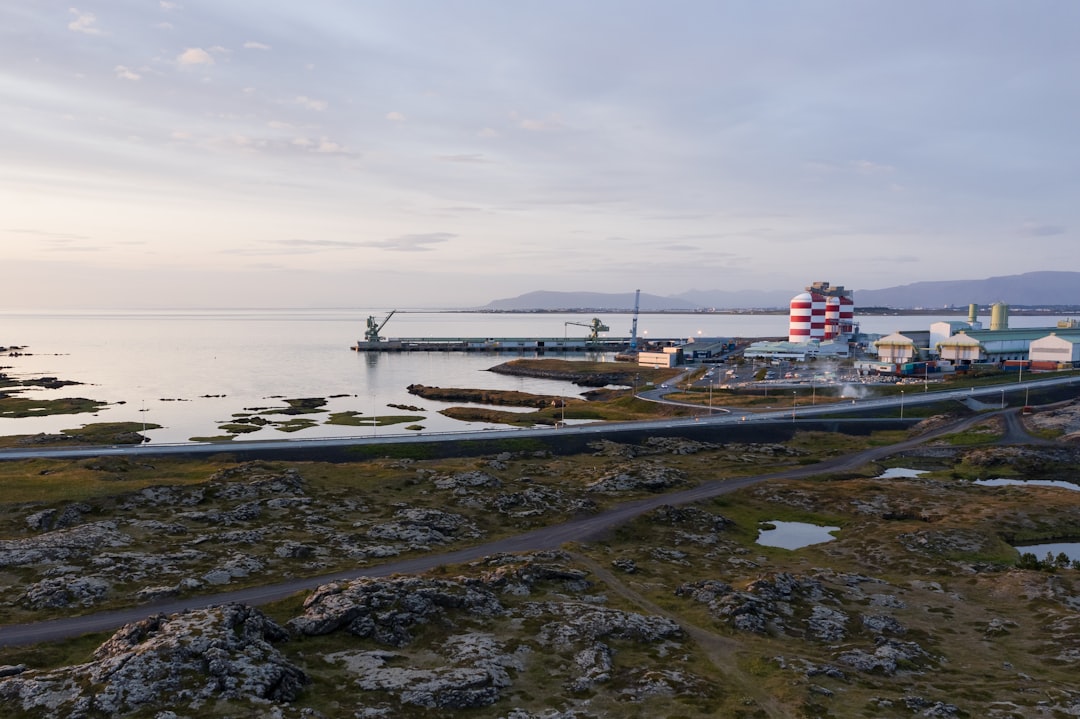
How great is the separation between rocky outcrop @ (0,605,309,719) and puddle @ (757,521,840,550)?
5256 cm

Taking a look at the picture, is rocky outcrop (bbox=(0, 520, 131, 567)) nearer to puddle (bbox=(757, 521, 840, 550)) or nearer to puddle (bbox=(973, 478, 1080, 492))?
puddle (bbox=(757, 521, 840, 550))

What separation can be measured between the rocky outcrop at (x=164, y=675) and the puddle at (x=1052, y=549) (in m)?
70.6

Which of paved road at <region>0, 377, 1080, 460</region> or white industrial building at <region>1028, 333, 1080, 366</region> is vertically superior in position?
white industrial building at <region>1028, 333, 1080, 366</region>

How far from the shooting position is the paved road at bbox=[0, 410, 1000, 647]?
148 ft

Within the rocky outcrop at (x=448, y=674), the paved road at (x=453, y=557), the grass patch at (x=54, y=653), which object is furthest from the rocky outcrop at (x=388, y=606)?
the grass patch at (x=54, y=653)

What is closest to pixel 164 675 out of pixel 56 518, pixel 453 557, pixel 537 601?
pixel 537 601

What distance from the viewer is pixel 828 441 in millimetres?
117750

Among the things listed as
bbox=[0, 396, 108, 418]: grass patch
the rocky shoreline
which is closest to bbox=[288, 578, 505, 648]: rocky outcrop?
the rocky shoreline

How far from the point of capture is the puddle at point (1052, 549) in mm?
69688

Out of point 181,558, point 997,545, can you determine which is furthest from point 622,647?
point 997,545

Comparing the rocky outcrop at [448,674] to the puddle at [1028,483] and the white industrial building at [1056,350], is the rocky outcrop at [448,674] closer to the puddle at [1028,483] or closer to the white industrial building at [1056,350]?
the puddle at [1028,483]

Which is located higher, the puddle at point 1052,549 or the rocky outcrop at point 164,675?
the rocky outcrop at point 164,675

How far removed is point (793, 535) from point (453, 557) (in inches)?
1534

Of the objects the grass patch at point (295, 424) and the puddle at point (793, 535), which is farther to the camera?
the grass patch at point (295, 424)
